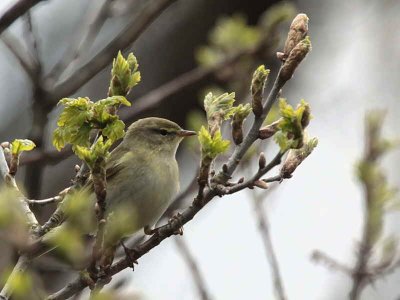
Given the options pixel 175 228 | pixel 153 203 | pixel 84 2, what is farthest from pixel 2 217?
pixel 84 2

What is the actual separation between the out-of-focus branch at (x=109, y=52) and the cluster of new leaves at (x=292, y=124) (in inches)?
58.7

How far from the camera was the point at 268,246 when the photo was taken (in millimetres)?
3645

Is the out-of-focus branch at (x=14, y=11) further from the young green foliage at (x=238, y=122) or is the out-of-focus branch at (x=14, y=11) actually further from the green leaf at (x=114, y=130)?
the young green foliage at (x=238, y=122)

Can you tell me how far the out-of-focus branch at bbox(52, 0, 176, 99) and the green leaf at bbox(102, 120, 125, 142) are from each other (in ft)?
4.25

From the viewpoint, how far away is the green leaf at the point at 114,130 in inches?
114

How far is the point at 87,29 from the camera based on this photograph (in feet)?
15.3

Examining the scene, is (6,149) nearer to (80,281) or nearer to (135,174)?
(80,281)

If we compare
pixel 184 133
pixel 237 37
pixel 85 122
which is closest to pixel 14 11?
pixel 85 122

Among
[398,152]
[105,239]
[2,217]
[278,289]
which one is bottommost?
[398,152]

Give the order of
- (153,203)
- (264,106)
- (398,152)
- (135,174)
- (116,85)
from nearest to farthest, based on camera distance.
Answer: (264,106), (116,85), (153,203), (135,174), (398,152)

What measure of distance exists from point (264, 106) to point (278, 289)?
35.9 inches

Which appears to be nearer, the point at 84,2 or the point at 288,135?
the point at 288,135

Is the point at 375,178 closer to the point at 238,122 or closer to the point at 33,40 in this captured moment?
the point at 238,122

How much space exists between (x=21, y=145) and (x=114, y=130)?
45 centimetres
